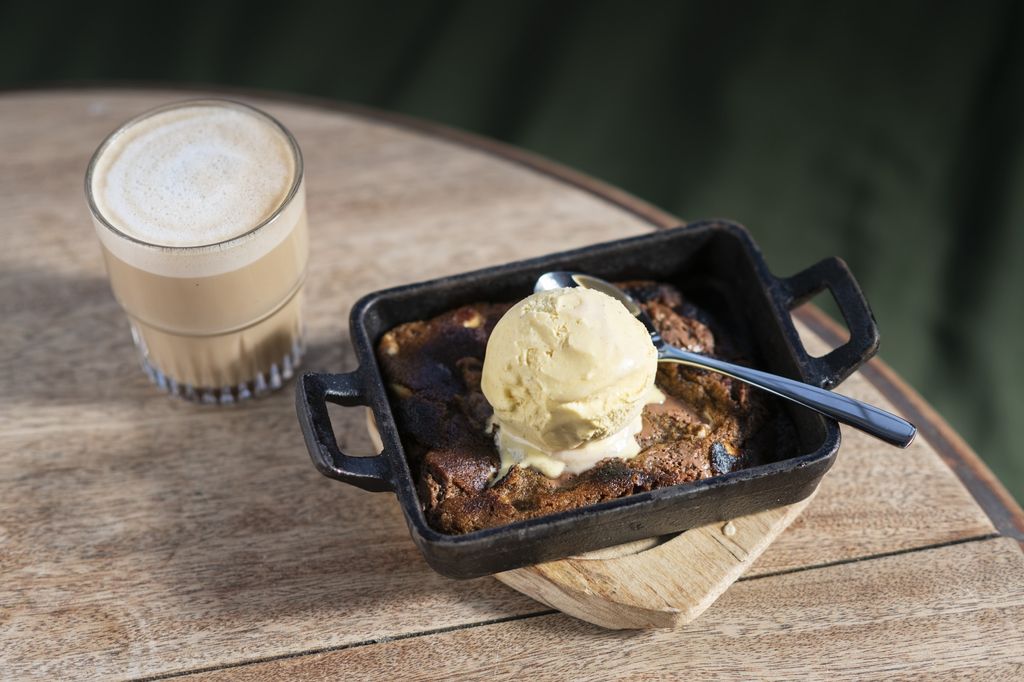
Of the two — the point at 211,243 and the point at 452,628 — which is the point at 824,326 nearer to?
the point at 452,628

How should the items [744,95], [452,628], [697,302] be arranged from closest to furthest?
[452,628] → [697,302] → [744,95]

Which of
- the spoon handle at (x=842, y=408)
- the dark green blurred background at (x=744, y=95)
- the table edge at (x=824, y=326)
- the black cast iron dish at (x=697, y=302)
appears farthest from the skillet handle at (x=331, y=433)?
the dark green blurred background at (x=744, y=95)

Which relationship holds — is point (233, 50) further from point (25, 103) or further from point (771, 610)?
point (771, 610)

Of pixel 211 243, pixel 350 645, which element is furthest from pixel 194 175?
pixel 350 645

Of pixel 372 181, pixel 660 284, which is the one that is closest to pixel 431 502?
pixel 660 284

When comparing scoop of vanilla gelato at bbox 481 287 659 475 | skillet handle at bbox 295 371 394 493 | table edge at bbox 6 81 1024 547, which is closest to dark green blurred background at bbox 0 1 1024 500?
table edge at bbox 6 81 1024 547

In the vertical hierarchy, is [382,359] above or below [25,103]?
above
